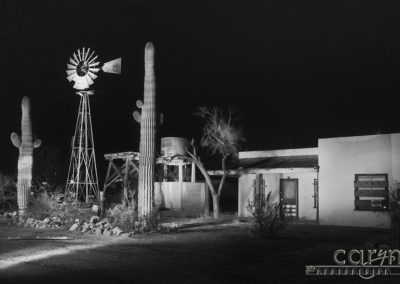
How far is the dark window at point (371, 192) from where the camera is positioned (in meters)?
21.1

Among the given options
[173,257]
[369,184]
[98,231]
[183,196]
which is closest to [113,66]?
[98,231]

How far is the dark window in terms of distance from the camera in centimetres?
2112

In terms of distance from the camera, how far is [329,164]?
75.0 ft

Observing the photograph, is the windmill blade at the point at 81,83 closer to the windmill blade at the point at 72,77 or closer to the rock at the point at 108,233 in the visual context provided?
the windmill blade at the point at 72,77

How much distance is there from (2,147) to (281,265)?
52.9m

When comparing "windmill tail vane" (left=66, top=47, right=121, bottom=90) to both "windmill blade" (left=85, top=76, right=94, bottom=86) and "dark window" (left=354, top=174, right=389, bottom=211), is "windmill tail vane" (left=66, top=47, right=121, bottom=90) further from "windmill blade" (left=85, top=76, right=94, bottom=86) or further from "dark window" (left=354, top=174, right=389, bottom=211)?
"dark window" (left=354, top=174, right=389, bottom=211)

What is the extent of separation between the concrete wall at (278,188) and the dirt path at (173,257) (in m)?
7.48

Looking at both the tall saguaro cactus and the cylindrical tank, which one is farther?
the cylindrical tank

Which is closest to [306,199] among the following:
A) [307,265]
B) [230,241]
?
[230,241]

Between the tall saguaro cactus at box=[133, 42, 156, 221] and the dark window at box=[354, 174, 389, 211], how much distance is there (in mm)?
9005

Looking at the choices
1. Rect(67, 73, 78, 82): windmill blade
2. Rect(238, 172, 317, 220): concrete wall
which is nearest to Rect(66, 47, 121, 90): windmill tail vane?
Rect(67, 73, 78, 82): windmill blade

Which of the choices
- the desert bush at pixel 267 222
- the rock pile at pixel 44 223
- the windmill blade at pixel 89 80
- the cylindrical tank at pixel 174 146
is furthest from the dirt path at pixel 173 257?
the cylindrical tank at pixel 174 146

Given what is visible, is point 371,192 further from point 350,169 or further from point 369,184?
point 350,169

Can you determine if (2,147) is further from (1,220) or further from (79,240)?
(79,240)
